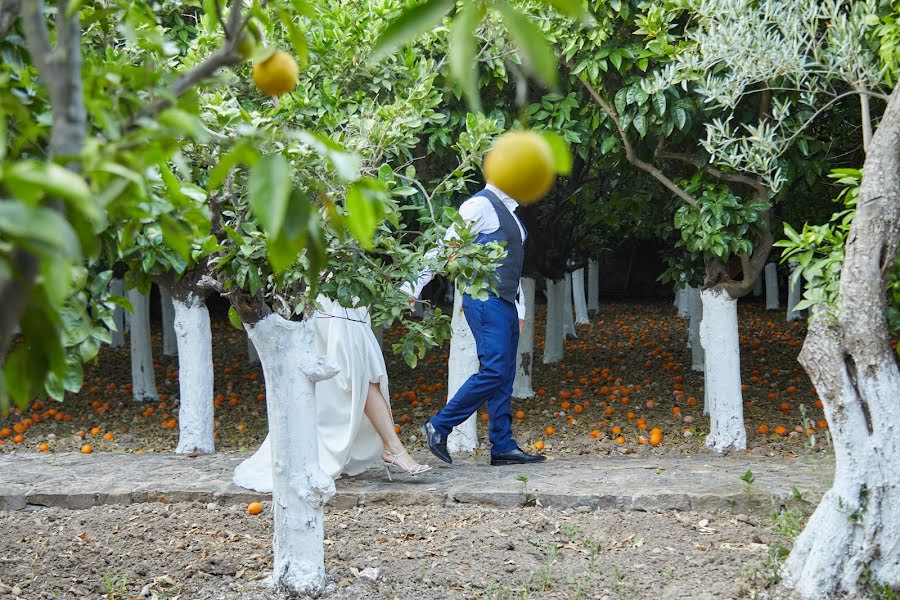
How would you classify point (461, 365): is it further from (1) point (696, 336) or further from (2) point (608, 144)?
(1) point (696, 336)

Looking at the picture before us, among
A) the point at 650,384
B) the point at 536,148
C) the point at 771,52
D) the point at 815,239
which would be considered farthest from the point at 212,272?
the point at 650,384

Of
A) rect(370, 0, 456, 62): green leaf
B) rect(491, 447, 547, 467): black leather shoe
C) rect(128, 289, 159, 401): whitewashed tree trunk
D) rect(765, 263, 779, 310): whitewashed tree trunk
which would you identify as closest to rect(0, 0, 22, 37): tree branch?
rect(370, 0, 456, 62): green leaf

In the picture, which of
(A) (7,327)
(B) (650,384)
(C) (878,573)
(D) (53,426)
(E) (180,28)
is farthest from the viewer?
(B) (650,384)

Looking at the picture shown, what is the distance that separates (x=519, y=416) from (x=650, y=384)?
208cm

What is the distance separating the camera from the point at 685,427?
734 cm

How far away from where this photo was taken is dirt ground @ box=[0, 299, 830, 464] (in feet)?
23.2

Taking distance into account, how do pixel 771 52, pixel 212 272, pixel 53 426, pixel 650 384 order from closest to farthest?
pixel 212 272 < pixel 771 52 < pixel 53 426 < pixel 650 384

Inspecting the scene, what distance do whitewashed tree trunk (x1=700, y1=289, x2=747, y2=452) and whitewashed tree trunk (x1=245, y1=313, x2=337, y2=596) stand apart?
3.52 meters

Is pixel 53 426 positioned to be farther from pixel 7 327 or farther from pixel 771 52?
pixel 7 327

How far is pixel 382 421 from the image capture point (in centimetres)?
529

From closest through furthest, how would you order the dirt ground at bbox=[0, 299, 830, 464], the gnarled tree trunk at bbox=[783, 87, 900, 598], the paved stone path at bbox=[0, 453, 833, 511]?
the gnarled tree trunk at bbox=[783, 87, 900, 598] → the paved stone path at bbox=[0, 453, 833, 511] → the dirt ground at bbox=[0, 299, 830, 464]

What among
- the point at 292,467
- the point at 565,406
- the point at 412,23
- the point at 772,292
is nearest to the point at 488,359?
the point at 292,467

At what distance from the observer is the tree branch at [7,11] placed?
1.39m

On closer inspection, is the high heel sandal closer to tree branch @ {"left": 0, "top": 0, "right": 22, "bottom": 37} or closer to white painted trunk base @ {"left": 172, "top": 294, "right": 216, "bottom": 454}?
white painted trunk base @ {"left": 172, "top": 294, "right": 216, "bottom": 454}
